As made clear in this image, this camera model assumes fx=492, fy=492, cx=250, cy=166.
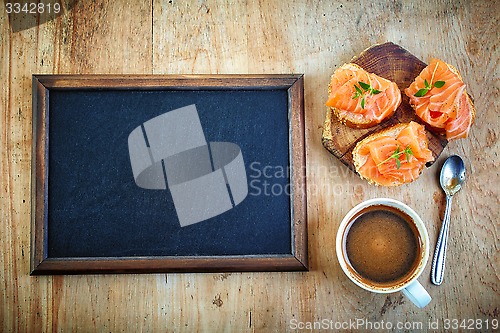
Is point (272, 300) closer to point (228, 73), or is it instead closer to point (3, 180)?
point (228, 73)

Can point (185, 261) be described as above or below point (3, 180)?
below


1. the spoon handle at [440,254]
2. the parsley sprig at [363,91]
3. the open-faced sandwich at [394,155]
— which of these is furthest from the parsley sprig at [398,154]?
the spoon handle at [440,254]

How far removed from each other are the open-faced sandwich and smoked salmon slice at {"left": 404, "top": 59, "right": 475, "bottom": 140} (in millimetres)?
41

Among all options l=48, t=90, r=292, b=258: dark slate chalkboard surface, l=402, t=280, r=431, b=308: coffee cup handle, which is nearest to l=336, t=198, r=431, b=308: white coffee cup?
l=402, t=280, r=431, b=308: coffee cup handle

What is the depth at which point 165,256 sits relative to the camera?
107 cm

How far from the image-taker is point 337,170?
1.11 m

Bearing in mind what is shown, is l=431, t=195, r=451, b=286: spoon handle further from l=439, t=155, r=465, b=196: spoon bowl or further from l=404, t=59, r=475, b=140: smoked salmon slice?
l=404, t=59, r=475, b=140: smoked salmon slice

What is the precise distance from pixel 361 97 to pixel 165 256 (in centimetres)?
53

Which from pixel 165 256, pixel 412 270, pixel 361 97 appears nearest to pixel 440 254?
pixel 412 270

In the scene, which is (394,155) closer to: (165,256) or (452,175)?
(452,175)

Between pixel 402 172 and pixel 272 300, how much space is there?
Result: 15.8 inches

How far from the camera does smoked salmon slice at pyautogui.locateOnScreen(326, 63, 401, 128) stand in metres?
0.99

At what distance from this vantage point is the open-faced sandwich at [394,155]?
980 millimetres

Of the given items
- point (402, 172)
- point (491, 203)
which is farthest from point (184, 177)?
point (491, 203)
